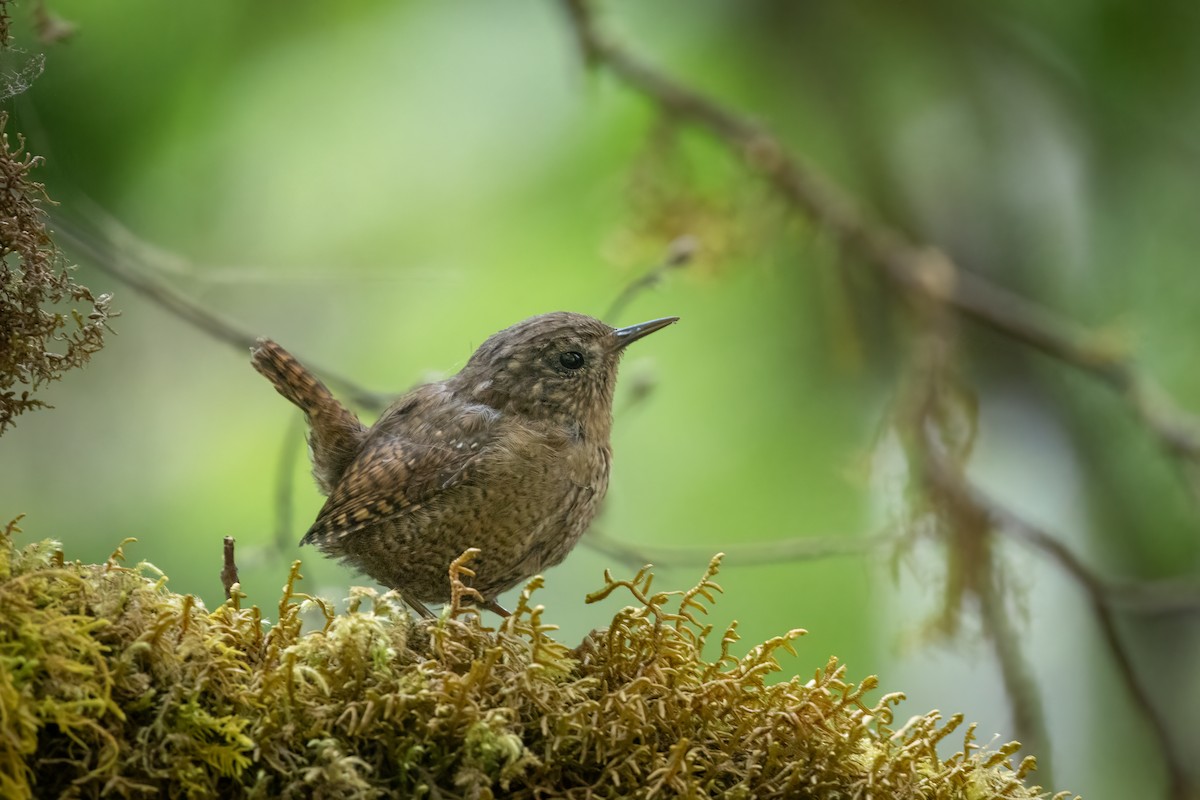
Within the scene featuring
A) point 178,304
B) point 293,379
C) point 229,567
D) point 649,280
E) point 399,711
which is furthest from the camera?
point 178,304

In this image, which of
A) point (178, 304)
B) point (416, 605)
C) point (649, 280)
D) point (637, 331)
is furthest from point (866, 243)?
point (416, 605)

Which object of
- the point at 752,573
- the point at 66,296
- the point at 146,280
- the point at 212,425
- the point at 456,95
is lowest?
the point at 66,296

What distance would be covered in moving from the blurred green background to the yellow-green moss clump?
7.08 ft

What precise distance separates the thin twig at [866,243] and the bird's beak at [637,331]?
1.87 metres

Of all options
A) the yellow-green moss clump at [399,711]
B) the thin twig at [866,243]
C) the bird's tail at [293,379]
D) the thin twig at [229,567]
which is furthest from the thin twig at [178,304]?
the thin twig at [866,243]

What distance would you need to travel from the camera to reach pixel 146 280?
275 centimetres

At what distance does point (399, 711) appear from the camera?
128cm

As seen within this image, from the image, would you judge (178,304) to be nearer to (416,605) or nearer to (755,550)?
(416,605)

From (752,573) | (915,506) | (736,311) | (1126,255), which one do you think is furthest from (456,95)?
(1126,255)

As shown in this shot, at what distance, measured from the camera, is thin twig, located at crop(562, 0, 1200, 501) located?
3.79m

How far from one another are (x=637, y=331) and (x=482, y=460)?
0.38 metres

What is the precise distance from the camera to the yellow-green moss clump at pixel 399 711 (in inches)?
46.3

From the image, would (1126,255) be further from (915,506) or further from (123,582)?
(123,582)

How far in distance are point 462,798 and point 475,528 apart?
728 millimetres
